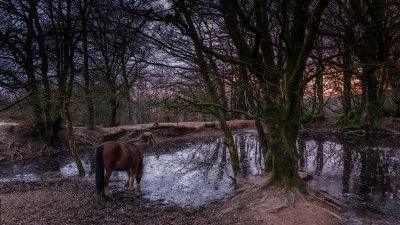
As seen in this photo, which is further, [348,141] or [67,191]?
[348,141]

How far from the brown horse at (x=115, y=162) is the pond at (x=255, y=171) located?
705 millimetres

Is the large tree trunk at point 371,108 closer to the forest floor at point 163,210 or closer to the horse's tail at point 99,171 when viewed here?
the forest floor at point 163,210

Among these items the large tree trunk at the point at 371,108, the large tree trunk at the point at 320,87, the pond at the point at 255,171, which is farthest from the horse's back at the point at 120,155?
the large tree trunk at the point at 371,108

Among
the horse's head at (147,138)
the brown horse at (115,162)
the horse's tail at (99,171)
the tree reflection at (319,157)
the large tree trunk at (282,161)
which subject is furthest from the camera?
the horse's head at (147,138)

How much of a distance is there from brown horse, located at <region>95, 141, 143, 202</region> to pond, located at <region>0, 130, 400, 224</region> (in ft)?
2.31

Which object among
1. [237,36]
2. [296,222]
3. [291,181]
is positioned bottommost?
[296,222]

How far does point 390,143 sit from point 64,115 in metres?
15.3

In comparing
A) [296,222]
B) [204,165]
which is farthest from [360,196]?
[204,165]

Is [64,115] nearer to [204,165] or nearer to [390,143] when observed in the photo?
[204,165]

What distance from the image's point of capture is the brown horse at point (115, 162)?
1212 cm

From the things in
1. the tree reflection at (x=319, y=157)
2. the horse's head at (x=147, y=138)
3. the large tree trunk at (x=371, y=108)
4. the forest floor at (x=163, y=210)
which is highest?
the large tree trunk at (x=371, y=108)

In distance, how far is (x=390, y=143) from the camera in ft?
72.4

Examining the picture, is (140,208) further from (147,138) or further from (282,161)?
(147,138)

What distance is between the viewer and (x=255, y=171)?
16797mm
